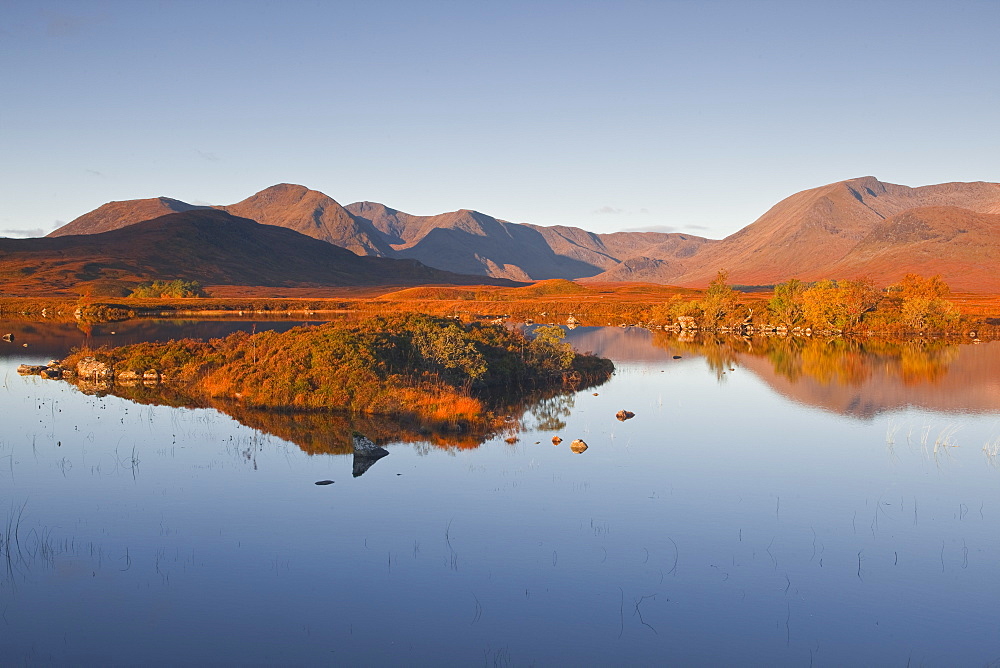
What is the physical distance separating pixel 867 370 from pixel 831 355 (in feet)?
29.0

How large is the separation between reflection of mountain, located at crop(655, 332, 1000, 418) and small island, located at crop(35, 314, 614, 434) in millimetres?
10833

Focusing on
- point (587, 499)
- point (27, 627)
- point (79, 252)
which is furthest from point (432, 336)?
point (79, 252)

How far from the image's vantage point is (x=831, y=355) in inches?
2057

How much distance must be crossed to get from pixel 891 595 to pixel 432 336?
22970mm

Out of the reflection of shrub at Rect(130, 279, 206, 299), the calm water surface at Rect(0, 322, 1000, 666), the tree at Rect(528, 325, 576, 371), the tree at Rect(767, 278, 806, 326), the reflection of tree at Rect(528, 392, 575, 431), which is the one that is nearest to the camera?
the calm water surface at Rect(0, 322, 1000, 666)

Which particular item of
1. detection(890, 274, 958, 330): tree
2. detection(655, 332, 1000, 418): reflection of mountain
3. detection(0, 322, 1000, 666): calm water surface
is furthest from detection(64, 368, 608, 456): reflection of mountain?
detection(890, 274, 958, 330): tree

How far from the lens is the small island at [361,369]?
2873 centimetres

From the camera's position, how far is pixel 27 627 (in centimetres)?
1184

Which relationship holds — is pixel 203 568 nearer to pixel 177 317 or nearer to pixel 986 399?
pixel 986 399

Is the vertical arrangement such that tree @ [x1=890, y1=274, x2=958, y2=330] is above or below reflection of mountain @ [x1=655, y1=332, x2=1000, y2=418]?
above

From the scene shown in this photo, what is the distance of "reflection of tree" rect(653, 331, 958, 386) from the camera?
42219 mm

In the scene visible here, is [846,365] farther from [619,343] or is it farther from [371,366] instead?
[371,366]

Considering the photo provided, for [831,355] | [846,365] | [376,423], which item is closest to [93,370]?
[376,423]

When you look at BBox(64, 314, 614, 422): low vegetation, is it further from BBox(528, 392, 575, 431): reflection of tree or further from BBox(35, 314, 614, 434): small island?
BBox(528, 392, 575, 431): reflection of tree
